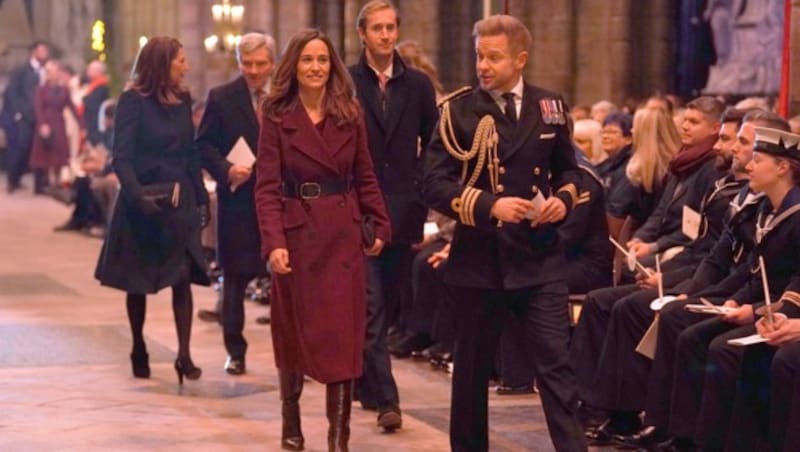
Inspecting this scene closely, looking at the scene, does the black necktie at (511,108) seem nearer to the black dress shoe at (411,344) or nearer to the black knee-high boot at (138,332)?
the black knee-high boot at (138,332)

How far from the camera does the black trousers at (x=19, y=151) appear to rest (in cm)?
2614

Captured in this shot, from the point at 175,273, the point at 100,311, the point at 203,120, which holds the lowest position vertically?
the point at 100,311

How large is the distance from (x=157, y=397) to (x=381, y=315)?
1431 mm

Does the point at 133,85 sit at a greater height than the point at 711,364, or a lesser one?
greater

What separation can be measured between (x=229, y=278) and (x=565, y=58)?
590 cm

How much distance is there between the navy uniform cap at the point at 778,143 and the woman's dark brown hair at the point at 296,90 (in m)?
1.66

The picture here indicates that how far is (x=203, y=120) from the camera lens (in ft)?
32.9

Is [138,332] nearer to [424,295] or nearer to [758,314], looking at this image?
[424,295]

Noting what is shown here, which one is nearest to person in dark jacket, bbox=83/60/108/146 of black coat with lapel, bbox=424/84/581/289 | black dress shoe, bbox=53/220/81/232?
black dress shoe, bbox=53/220/81/232

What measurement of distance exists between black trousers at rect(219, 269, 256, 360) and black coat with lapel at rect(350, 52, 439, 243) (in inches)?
61.8

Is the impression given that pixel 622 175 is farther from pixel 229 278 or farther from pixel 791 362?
pixel 791 362

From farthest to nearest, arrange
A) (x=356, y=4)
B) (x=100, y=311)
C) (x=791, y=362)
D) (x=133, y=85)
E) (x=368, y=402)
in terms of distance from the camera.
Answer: (x=356, y=4), (x=100, y=311), (x=133, y=85), (x=368, y=402), (x=791, y=362)

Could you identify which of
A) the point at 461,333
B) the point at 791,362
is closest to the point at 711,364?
the point at 791,362

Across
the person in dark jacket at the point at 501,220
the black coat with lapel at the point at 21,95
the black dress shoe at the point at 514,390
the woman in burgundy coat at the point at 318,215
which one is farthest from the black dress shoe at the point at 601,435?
the black coat with lapel at the point at 21,95
